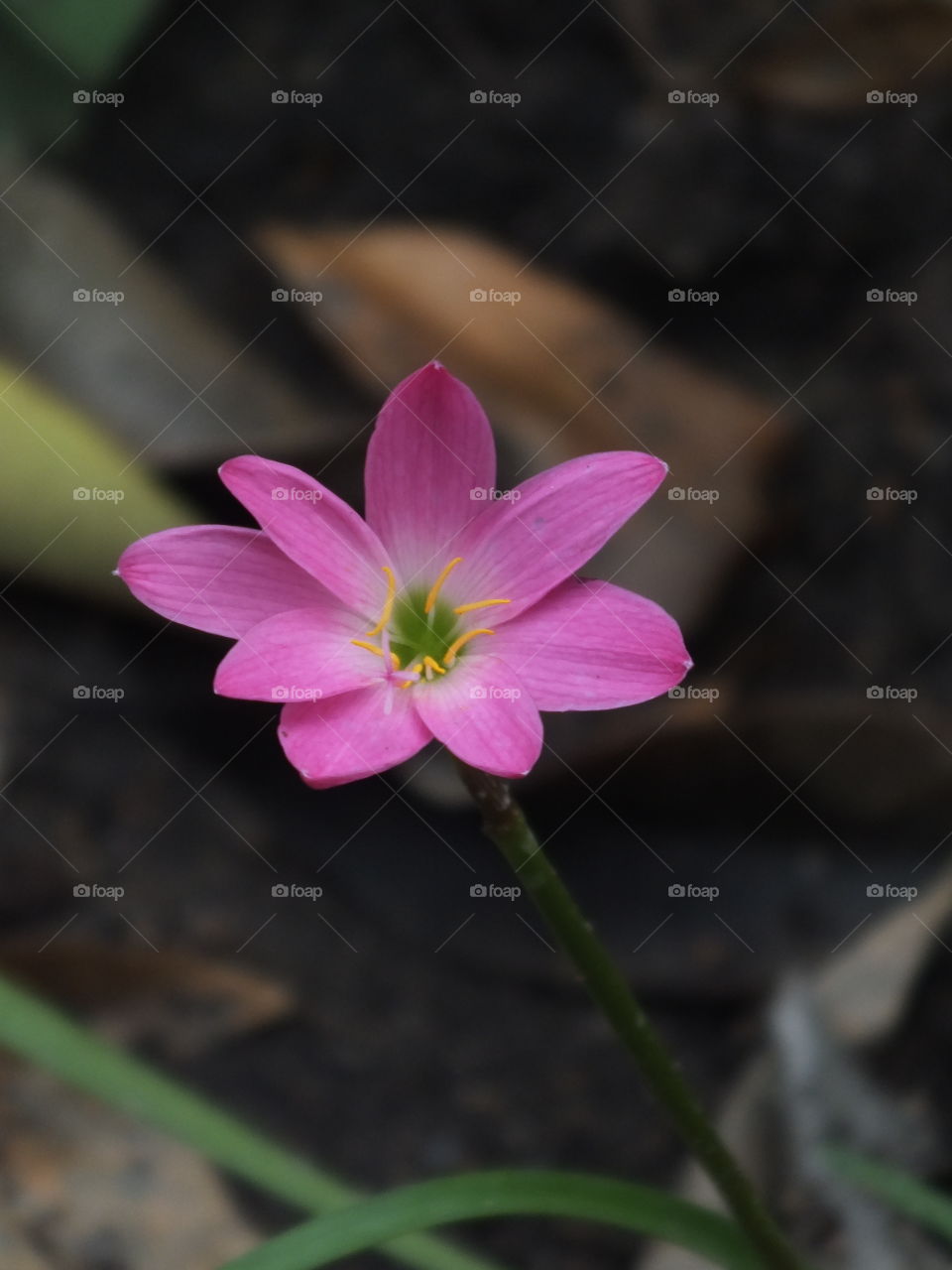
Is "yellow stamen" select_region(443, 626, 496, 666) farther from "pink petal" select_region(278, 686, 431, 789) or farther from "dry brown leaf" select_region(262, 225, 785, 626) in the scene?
"dry brown leaf" select_region(262, 225, 785, 626)

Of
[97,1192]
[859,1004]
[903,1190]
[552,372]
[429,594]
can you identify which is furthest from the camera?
[552,372]

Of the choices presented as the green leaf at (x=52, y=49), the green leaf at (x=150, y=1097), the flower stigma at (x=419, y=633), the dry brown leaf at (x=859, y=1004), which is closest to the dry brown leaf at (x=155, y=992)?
the green leaf at (x=150, y=1097)

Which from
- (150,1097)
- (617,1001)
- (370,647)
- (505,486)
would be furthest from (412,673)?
(505,486)

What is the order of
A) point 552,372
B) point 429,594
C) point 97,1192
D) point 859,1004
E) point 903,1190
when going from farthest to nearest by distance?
point 552,372, point 859,1004, point 97,1192, point 903,1190, point 429,594

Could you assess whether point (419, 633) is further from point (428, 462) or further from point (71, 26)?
point (71, 26)

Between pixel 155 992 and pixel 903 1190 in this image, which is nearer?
pixel 903 1190

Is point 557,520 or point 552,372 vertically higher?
point 552,372
